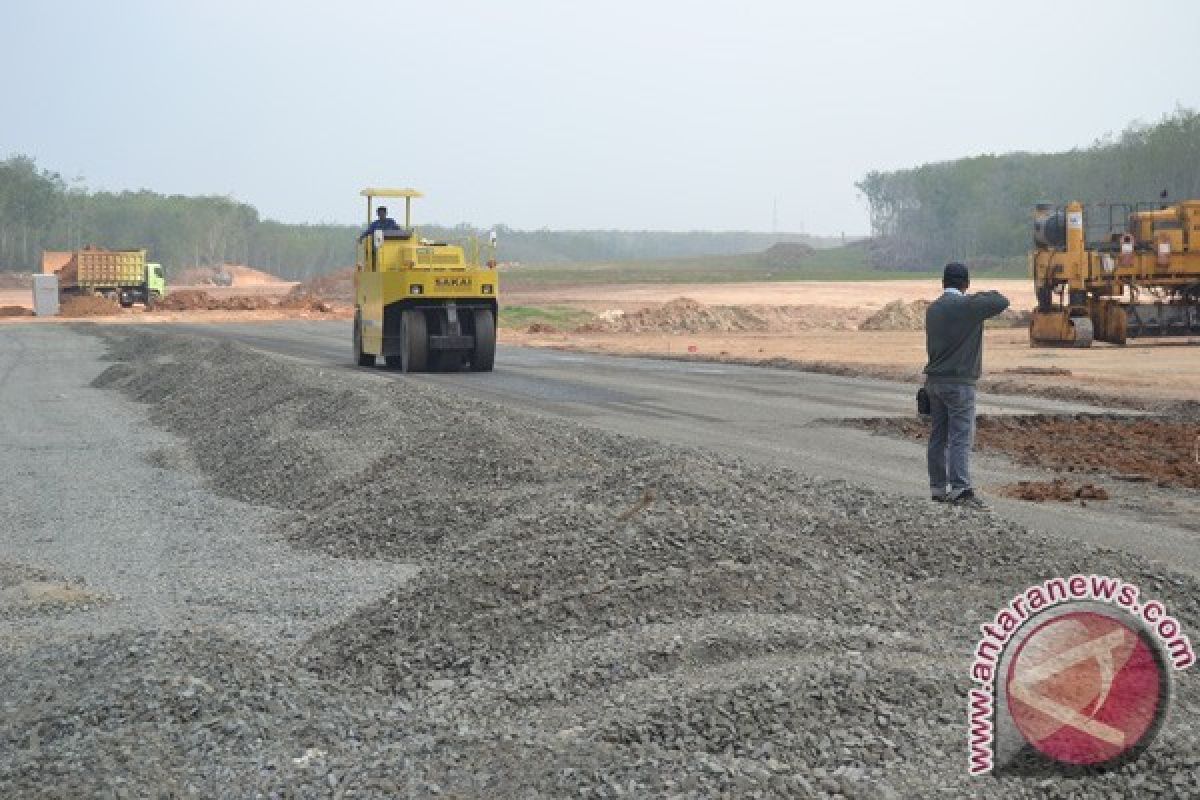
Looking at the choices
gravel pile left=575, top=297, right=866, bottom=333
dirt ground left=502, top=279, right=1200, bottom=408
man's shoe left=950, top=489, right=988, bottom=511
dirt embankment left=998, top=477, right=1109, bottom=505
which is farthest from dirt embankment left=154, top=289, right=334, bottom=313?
man's shoe left=950, top=489, right=988, bottom=511

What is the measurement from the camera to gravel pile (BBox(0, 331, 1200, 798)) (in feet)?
18.6

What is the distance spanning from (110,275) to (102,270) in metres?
0.40

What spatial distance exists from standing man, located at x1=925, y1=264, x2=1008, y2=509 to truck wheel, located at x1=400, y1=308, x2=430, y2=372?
16679 mm

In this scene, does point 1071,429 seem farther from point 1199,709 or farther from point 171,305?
point 171,305

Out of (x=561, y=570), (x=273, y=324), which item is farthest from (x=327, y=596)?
(x=273, y=324)

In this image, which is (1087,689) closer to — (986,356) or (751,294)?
(986,356)

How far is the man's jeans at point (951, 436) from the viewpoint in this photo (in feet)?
38.3

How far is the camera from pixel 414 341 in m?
27.6

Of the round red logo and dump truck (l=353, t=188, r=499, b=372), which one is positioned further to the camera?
dump truck (l=353, t=188, r=499, b=372)

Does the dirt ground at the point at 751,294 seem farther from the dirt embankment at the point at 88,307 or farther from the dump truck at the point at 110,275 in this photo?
the dirt embankment at the point at 88,307

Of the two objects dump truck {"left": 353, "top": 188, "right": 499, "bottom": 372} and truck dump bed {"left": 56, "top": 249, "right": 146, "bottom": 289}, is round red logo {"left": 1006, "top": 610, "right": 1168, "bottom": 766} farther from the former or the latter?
truck dump bed {"left": 56, "top": 249, "right": 146, "bottom": 289}

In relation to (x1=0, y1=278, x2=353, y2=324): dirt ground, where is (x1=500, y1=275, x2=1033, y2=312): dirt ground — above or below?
above

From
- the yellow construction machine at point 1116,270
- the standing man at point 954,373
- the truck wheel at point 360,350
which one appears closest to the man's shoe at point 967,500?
the standing man at point 954,373

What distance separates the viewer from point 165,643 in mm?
7137
